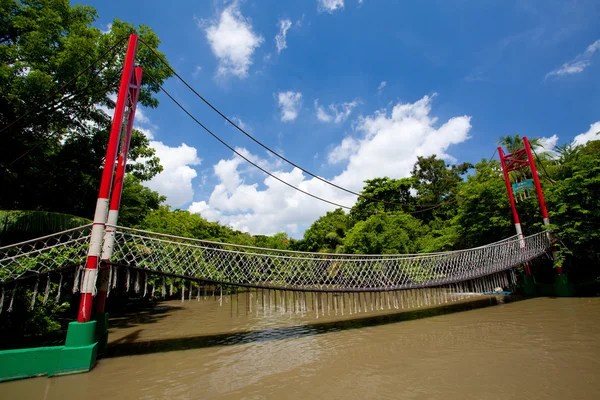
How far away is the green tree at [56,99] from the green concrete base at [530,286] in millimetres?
14023

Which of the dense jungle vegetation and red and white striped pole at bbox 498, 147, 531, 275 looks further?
red and white striped pole at bbox 498, 147, 531, 275

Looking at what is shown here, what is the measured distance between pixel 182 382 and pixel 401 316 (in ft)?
19.4

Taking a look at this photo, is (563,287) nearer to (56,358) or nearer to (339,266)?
(339,266)

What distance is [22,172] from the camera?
7.97 meters

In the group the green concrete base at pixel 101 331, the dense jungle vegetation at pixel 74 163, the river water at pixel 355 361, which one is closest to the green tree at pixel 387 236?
the dense jungle vegetation at pixel 74 163

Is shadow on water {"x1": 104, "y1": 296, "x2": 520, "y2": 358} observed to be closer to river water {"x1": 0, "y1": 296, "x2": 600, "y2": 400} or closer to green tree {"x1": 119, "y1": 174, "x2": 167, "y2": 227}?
river water {"x1": 0, "y1": 296, "x2": 600, "y2": 400}

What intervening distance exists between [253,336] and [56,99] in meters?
8.08

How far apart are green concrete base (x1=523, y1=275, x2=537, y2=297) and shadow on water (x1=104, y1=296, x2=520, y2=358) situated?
3.66m

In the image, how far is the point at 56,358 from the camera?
3.64 meters

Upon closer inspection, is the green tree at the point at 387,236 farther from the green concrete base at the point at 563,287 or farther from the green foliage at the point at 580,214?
the green foliage at the point at 580,214

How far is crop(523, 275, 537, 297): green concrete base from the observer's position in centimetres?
1004

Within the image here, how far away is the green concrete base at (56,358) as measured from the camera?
11.4 ft

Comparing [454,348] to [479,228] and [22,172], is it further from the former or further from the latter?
[22,172]

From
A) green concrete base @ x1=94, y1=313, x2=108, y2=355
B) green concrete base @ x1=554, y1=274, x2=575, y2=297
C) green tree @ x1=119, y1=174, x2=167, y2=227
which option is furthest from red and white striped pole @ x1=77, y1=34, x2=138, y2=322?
green concrete base @ x1=554, y1=274, x2=575, y2=297
